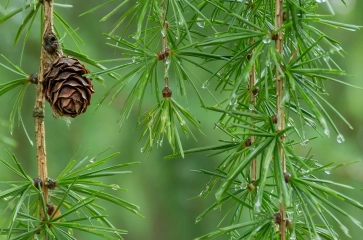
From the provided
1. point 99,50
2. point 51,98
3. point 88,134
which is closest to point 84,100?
point 51,98

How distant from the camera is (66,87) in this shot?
1.79 feet

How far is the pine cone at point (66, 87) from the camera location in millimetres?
533

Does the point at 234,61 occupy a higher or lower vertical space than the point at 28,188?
higher

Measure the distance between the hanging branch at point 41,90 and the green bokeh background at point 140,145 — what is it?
3.81 feet

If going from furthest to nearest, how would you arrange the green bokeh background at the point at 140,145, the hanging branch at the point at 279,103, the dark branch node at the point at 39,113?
1. the green bokeh background at the point at 140,145
2. the dark branch node at the point at 39,113
3. the hanging branch at the point at 279,103

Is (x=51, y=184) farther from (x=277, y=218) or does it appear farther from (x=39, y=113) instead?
(x=277, y=218)

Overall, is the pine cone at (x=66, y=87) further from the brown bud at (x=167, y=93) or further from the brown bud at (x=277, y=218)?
the brown bud at (x=277, y=218)

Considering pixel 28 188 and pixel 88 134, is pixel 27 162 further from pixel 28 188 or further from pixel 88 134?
pixel 28 188

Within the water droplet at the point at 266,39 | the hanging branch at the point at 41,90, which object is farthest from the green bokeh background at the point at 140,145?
the water droplet at the point at 266,39

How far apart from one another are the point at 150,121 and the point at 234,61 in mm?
105

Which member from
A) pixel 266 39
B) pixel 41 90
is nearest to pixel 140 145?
pixel 41 90

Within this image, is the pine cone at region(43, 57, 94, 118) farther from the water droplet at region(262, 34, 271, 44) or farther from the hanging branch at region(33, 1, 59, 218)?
the water droplet at region(262, 34, 271, 44)

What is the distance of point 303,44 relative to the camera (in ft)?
1.59

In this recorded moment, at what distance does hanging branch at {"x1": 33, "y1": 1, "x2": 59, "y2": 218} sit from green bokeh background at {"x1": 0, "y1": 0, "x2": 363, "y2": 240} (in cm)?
116
